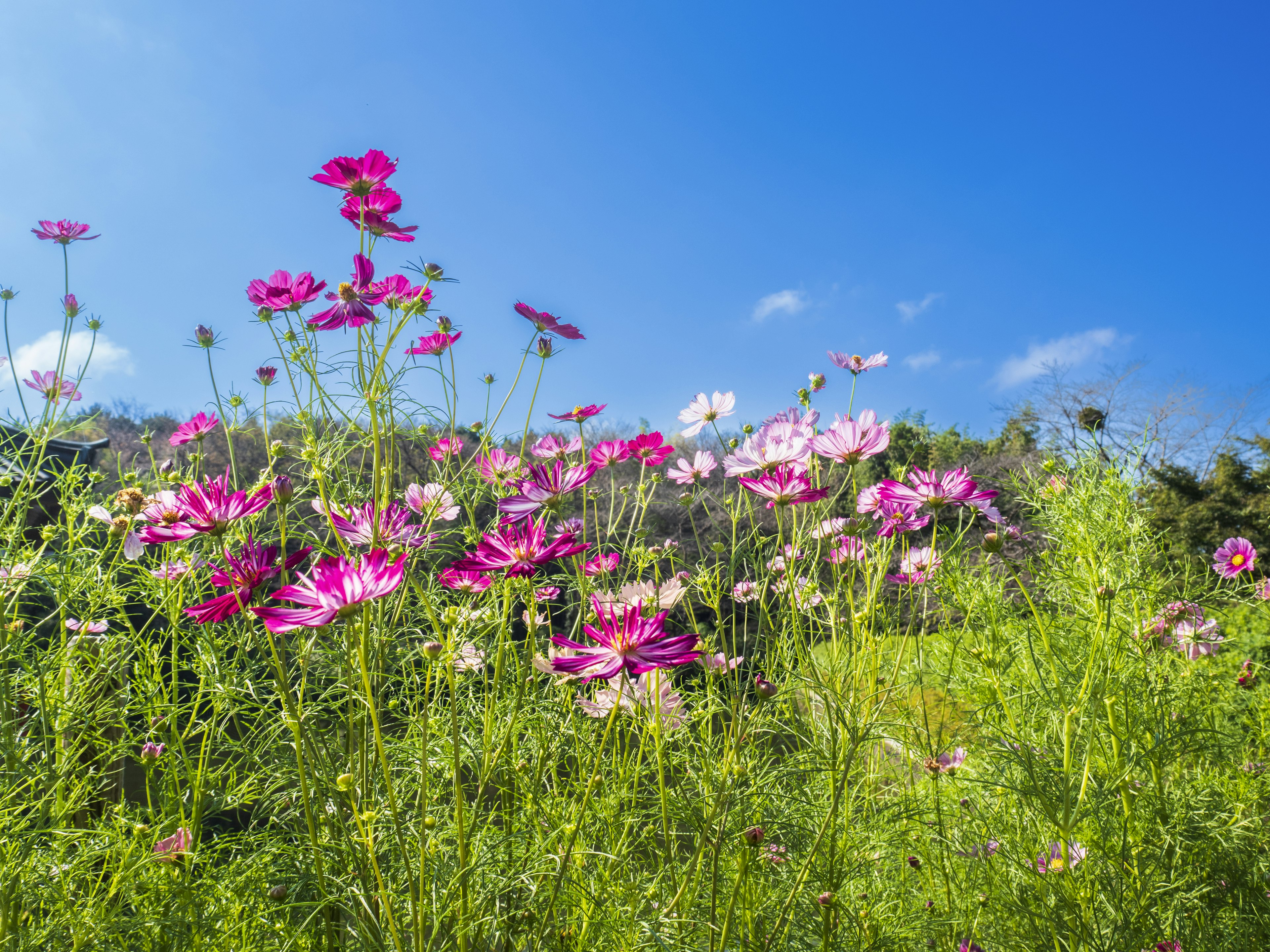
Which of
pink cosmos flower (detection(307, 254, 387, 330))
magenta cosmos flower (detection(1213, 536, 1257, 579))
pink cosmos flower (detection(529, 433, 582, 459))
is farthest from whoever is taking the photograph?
magenta cosmos flower (detection(1213, 536, 1257, 579))

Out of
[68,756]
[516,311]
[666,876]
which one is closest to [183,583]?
[68,756]

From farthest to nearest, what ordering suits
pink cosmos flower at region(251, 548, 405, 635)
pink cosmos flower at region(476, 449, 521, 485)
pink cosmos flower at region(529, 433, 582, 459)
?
pink cosmos flower at region(529, 433, 582, 459)
pink cosmos flower at region(476, 449, 521, 485)
pink cosmos flower at region(251, 548, 405, 635)

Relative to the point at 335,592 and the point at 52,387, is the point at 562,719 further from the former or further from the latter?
the point at 52,387

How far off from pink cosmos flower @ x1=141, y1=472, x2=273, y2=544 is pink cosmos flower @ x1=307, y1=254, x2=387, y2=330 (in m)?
0.28

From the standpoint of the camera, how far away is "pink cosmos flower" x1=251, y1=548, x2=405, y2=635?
637 mm

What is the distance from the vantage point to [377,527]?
80 centimetres

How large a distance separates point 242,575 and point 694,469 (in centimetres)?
104

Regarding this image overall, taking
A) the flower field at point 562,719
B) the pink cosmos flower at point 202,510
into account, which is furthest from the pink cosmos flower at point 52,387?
the pink cosmos flower at point 202,510

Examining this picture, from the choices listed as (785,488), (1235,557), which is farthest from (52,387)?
(1235,557)

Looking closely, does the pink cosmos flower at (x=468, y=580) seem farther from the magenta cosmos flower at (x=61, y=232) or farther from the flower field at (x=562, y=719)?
the magenta cosmos flower at (x=61, y=232)

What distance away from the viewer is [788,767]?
111cm

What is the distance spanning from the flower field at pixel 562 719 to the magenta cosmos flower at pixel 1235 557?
0.95m

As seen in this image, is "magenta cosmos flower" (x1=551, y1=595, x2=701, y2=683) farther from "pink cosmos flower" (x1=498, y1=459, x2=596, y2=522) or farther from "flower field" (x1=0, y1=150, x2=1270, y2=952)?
"pink cosmos flower" (x1=498, y1=459, x2=596, y2=522)

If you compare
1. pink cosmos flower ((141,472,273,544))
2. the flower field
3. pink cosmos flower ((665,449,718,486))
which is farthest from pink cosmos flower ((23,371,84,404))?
pink cosmos flower ((665,449,718,486))
